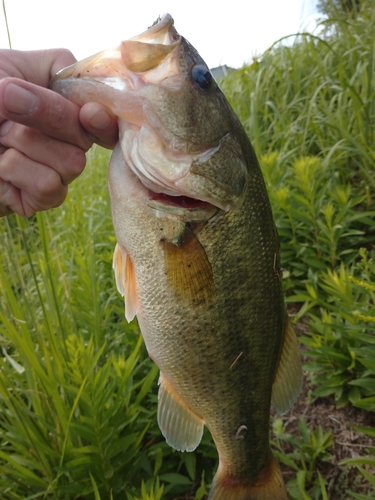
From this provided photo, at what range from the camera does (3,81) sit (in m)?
1.08

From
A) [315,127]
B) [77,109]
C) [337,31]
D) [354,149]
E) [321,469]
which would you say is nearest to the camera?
[77,109]

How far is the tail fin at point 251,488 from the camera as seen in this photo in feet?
4.81

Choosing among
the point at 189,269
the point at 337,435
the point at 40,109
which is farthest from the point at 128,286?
the point at 337,435

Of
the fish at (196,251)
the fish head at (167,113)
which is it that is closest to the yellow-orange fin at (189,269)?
the fish at (196,251)

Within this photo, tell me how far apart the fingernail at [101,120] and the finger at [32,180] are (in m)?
0.25

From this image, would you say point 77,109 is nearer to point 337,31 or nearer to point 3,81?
point 3,81

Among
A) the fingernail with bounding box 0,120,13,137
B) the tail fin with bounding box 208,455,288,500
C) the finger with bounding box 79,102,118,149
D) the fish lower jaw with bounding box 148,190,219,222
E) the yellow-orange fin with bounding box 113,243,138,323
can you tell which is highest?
the fingernail with bounding box 0,120,13,137

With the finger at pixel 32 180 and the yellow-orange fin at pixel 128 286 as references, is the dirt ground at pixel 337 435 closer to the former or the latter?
the yellow-orange fin at pixel 128 286

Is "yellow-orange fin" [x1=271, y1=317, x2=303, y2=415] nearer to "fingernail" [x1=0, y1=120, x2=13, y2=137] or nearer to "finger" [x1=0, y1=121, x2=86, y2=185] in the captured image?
"finger" [x1=0, y1=121, x2=86, y2=185]

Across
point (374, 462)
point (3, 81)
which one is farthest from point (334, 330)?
point (3, 81)

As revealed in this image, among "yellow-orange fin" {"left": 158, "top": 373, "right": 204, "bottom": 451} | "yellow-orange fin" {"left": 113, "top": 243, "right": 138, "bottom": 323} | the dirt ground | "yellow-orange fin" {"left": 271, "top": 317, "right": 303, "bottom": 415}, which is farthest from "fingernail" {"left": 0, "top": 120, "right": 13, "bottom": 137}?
the dirt ground

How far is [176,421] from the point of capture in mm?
1476

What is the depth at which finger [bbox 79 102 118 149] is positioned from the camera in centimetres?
117

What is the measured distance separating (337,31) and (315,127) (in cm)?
160
